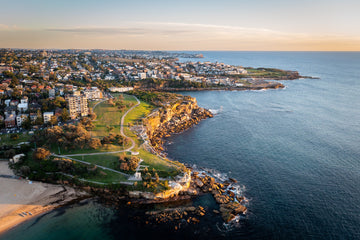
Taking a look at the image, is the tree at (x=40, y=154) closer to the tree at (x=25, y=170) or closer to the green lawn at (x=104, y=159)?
the tree at (x=25, y=170)

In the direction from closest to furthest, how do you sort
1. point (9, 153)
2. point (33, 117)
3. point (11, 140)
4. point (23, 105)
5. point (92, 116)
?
point (9, 153), point (11, 140), point (33, 117), point (92, 116), point (23, 105)

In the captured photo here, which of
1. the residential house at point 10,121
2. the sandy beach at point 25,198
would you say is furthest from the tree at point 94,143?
the residential house at point 10,121

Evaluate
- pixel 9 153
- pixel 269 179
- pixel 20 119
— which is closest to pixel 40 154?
pixel 9 153

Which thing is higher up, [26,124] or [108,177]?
[26,124]

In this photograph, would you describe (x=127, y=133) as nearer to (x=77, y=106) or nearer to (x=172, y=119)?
(x=172, y=119)

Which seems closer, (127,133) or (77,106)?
(127,133)

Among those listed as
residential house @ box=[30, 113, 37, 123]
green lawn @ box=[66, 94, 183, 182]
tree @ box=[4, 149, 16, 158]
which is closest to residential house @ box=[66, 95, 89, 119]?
green lawn @ box=[66, 94, 183, 182]
